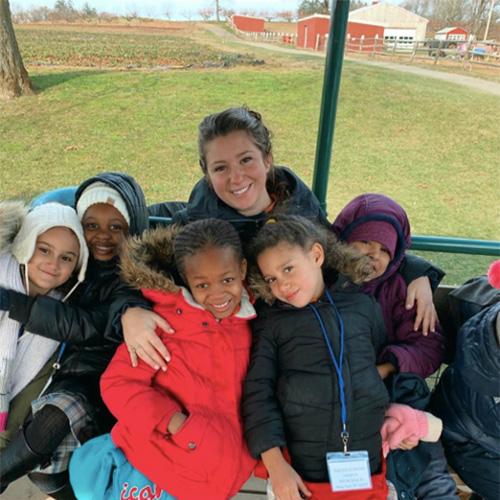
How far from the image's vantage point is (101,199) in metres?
1.95

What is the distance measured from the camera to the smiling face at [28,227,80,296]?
5.79ft

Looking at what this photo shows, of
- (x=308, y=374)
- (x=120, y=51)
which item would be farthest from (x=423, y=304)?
(x=120, y=51)

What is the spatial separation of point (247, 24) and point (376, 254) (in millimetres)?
6696

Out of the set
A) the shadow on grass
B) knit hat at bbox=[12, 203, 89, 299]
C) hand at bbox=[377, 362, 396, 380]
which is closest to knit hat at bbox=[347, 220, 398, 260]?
hand at bbox=[377, 362, 396, 380]

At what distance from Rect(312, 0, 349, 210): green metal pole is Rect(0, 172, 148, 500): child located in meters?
0.95

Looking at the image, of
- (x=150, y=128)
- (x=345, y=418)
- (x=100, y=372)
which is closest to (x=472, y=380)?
(x=345, y=418)

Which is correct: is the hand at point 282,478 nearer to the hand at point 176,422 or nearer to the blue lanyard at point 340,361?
the blue lanyard at point 340,361

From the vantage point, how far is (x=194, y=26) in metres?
6.96

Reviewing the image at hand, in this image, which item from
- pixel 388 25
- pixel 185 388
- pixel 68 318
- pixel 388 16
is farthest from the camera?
pixel 388 16

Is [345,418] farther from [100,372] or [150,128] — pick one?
[150,128]

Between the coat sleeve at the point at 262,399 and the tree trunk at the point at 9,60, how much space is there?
5.95 meters

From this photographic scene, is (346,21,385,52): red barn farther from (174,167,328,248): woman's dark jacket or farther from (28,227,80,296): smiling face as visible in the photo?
(28,227,80,296): smiling face

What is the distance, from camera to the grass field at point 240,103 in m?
7.33

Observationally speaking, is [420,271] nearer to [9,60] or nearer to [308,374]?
[308,374]
